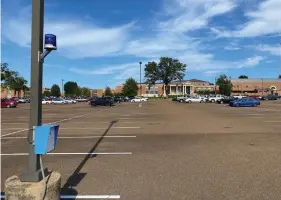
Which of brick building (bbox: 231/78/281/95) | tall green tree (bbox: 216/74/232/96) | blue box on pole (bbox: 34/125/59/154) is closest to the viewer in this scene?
blue box on pole (bbox: 34/125/59/154)

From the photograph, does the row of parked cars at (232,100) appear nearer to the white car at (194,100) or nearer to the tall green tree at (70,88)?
the white car at (194,100)

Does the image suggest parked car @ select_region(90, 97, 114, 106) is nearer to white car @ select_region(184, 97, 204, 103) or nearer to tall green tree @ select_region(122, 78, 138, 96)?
white car @ select_region(184, 97, 204, 103)

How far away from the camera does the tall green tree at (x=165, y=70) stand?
144375 mm

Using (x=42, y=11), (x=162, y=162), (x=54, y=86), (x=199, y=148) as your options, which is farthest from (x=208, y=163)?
(x=54, y=86)

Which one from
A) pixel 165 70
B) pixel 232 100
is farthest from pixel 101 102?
pixel 165 70

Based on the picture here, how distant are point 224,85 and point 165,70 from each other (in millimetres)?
25252

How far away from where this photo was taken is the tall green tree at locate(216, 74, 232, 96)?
465 feet

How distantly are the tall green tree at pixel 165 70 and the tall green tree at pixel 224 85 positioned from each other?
666 inches

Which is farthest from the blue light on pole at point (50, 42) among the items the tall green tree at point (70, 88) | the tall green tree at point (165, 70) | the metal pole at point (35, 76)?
the tall green tree at point (70, 88)

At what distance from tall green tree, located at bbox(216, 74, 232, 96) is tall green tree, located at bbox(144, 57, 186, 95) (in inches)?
666

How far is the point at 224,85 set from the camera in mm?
144125

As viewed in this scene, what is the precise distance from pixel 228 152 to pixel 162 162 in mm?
2385

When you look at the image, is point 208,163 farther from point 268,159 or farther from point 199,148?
point 199,148

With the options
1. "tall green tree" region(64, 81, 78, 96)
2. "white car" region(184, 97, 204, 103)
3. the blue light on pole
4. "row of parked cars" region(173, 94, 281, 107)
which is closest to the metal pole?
the blue light on pole
